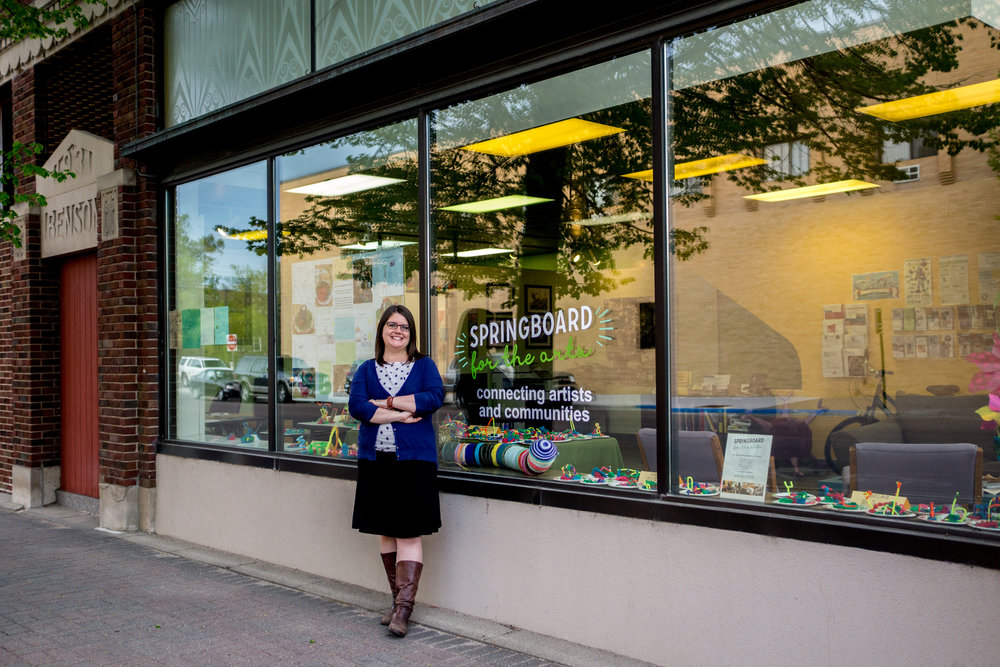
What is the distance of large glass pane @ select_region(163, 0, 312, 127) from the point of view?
24.6 feet

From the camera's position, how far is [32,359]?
407 inches

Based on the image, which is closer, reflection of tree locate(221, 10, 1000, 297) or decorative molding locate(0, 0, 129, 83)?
reflection of tree locate(221, 10, 1000, 297)

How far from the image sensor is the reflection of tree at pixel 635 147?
5.67m

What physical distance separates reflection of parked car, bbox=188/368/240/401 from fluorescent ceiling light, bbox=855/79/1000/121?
→ 222 inches


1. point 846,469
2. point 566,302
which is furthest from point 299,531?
point 846,469

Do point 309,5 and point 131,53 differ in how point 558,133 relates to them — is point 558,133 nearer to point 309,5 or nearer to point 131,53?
point 309,5

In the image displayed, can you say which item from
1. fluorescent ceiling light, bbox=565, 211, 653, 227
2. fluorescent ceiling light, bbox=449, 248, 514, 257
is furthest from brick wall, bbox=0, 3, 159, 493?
fluorescent ceiling light, bbox=565, 211, 653, 227

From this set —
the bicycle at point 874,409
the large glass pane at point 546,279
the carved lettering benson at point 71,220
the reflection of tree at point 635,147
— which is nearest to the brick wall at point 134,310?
the carved lettering benson at point 71,220

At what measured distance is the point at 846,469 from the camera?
504cm

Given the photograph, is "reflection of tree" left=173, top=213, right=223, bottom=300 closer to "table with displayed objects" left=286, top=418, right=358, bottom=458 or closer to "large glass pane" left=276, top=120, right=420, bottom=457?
"large glass pane" left=276, top=120, right=420, bottom=457

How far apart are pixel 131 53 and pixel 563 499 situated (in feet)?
21.4

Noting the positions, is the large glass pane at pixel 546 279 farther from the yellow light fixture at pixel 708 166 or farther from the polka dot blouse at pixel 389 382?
the polka dot blouse at pixel 389 382

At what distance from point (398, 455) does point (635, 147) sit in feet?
8.42

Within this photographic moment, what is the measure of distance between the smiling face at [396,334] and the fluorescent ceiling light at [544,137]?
1.62 meters
